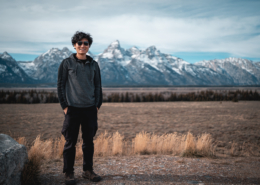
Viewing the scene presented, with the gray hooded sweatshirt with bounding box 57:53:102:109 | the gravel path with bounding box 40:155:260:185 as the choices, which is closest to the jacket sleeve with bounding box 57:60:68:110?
the gray hooded sweatshirt with bounding box 57:53:102:109

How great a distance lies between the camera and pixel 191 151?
5.62 m

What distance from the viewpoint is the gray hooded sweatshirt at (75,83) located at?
11.1 feet

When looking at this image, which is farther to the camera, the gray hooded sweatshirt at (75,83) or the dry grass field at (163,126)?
the dry grass field at (163,126)

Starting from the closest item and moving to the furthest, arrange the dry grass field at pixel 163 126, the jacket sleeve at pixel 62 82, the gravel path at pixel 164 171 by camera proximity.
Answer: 1. the jacket sleeve at pixel 62 82
2. the gravel path at pixel 164 171
3. the dry grass field at pixel 163 126

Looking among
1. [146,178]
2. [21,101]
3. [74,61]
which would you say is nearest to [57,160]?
[146,178]

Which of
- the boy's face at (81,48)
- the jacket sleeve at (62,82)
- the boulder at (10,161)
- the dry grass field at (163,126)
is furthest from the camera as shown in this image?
the dry grass field at (163,126)

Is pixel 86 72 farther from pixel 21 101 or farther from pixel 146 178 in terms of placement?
pixel 21 101

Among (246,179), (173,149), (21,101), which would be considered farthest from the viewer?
(21,101)

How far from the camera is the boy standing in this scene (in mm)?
3391

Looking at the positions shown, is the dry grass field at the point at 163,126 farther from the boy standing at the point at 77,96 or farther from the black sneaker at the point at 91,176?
the boy standing at the point at 77,96

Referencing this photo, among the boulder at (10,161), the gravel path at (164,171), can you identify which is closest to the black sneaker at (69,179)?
the gravel path at (164,171)

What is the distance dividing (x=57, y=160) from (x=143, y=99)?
3862cm

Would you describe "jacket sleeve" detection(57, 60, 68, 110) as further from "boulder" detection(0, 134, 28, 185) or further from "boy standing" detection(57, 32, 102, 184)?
"boulder" detection(0, 134, 28, 185)

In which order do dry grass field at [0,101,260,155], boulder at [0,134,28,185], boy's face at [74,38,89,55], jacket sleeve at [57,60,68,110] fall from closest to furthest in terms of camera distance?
Answer: boulder at [0,134,28,185]
jacket sleeve at [57,60,68,110]
boy's face at [74,38,89,55]
dry grass field at [0,101,260,155]
